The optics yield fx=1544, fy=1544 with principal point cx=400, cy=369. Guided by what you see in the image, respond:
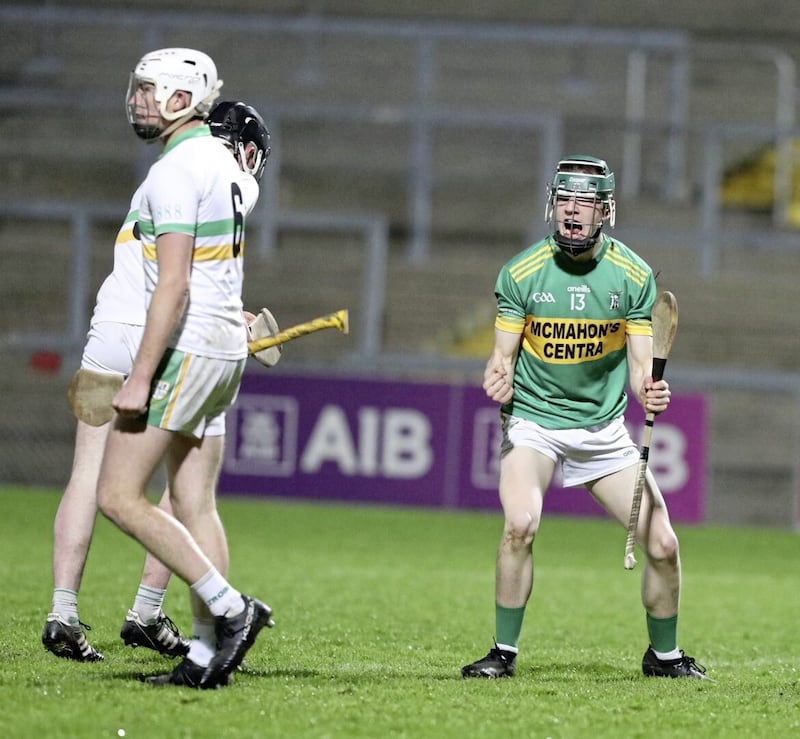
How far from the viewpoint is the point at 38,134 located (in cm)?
1659

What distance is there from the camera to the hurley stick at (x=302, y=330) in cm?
516

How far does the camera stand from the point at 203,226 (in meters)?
4.68

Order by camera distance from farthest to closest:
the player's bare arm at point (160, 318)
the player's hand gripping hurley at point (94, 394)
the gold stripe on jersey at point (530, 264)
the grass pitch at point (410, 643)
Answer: the gold stripe on jersey at point (530, 264) → the player's hand gripping hurley at point (94, 394) → the player's bare arm at point (160, 318) → the grass pitch at point (410, 643)

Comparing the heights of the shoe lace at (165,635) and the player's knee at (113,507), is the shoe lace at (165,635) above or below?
below

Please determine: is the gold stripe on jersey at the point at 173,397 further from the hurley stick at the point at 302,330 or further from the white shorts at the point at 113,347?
the white shorts at the point at 113,347

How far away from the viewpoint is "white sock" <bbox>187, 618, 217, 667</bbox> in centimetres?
479

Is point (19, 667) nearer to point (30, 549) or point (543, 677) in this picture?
point (543, 677)

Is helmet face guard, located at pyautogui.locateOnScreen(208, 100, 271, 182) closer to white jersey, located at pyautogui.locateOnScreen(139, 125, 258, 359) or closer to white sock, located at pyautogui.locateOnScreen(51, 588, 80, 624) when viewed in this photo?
white jersey, located at pyautogui.locateOnScreen(139, 125, 258, 359)

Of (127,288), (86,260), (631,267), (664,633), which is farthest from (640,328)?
(86,260)

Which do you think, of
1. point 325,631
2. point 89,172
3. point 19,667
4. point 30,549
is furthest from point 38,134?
point 19,667

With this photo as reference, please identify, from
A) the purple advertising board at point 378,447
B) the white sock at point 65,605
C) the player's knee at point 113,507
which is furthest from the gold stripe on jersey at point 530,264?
the purple advertising board at point 378,447

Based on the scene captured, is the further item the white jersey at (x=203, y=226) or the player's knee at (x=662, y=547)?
the player's knee at (x=662, y=547)

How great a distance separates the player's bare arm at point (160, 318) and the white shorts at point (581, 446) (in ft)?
5.11

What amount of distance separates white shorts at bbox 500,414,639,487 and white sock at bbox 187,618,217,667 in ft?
4.49
